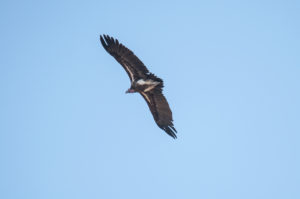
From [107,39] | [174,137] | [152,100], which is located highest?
[107,39]

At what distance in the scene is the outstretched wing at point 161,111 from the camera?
85.5ft

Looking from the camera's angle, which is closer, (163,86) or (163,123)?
(163,86)

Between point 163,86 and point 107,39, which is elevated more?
point 107,39

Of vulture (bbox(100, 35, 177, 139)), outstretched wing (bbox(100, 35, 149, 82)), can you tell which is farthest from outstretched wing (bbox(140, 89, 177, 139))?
outstretched wing (bbox(100, 35, 149, 82))

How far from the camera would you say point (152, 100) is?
26.3m

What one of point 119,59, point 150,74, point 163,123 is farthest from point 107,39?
point 163,123

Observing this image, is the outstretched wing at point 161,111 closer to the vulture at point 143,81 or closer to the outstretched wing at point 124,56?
the vulture at point 143,81

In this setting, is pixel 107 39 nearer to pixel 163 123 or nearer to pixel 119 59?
pixel 119 59

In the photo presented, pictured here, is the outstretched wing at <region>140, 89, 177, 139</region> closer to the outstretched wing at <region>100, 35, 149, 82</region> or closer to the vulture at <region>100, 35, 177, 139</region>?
the vulture at <region>100, 35, 177, 139</region>

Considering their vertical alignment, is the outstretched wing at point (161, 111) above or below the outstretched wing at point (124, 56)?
below

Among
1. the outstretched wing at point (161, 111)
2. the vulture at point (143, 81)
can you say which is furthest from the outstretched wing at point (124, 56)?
the outstretched wing at point (161, 111)

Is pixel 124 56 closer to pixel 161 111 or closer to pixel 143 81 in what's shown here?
pixel 143 81

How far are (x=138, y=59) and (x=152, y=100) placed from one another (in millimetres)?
2759

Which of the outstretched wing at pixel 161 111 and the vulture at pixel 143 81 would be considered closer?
the vulture at pixel 143 81
